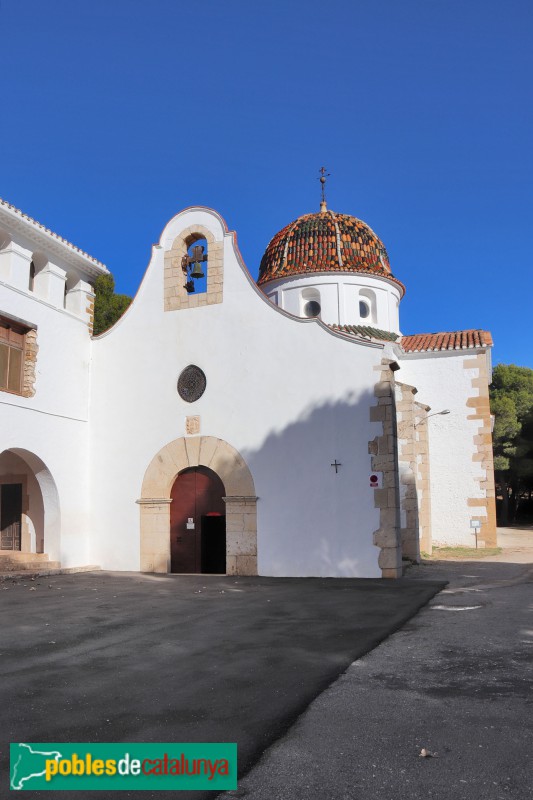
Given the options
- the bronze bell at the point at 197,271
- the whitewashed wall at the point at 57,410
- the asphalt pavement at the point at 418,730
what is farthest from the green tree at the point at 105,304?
the asphalt pavement at the point at 418,730

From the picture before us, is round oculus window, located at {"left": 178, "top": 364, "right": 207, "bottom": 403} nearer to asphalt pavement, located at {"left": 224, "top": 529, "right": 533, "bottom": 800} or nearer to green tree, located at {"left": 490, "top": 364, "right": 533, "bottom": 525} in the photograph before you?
asphalt pavement, located at {"left": 224, "top": 529, "right": 533, "bottom": 800}

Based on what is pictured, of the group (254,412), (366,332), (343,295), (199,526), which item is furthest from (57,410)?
(343,295)

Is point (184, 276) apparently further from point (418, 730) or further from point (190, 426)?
point (418, 730)

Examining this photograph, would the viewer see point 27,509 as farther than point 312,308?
No

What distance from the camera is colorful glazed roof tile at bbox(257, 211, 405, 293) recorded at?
22.4 metres

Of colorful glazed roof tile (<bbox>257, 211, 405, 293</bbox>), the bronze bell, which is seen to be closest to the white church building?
the bronze bell

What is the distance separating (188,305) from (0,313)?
13.2 ft

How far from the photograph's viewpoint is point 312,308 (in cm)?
2266

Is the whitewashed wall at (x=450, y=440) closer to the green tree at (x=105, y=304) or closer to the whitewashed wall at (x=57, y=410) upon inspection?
the green tree at (x=105, y=304)

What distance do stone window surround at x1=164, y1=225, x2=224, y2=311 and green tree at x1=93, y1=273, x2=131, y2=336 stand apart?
31.5ft

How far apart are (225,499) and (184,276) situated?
5268mm

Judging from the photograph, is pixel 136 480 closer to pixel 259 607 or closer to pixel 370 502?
pixel 370 502

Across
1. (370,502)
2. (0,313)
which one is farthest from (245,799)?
(0,313)
